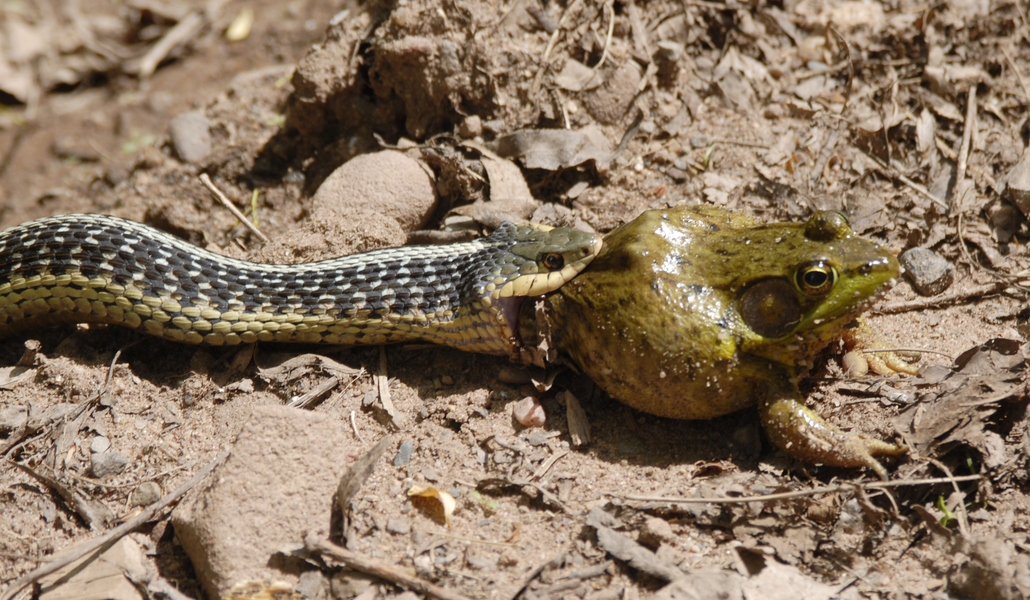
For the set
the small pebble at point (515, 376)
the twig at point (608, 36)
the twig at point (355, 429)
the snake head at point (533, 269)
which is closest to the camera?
the snake head at point (533, 269)

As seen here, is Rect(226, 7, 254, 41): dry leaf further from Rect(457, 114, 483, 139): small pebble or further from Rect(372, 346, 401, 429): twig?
Rect(372, 346, 401, 429): twig

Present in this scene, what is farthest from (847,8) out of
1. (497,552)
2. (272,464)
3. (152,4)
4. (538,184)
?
(152,4)

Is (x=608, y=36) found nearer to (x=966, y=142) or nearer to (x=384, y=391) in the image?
(x=966, y=142)

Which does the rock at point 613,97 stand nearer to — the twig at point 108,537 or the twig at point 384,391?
the twig at point 384,391

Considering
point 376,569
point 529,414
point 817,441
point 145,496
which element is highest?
point 817,441

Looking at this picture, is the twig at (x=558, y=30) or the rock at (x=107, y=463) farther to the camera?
the twig at (x=558, y=30)

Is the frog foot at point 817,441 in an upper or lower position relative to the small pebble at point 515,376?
upper

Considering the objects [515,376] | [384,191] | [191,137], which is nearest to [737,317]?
[515,376]

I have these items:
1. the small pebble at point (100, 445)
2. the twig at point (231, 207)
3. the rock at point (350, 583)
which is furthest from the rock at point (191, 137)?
the rock at point (350, 583)

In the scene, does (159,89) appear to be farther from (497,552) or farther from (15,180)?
(497,552)
